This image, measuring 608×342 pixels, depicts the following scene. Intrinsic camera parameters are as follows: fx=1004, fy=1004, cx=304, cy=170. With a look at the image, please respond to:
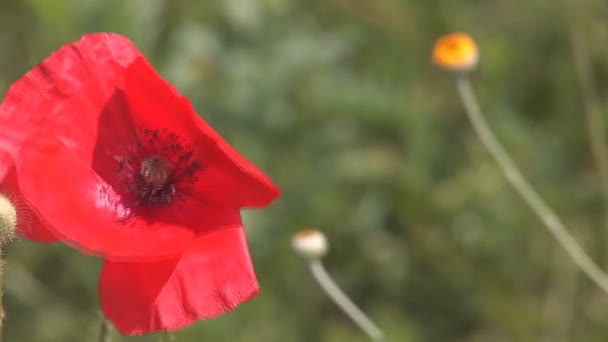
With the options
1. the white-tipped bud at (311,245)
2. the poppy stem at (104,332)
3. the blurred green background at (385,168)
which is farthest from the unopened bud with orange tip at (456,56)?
the poppy stem at (104,332)

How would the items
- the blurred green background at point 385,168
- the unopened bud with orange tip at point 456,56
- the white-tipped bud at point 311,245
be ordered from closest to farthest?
1. the white-tipped bud at point 311,245
2. the unopened bud with orange tip at point 456,56
3. the blurred green background at point 385,168

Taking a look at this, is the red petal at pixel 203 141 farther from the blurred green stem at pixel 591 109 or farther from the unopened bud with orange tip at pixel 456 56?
the blurred green stem at pixel 591 109

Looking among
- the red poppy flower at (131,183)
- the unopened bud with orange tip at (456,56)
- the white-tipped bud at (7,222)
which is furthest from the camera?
the unopened bud with orange tip at (456,56)

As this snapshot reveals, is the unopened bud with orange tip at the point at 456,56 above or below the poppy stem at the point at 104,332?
below

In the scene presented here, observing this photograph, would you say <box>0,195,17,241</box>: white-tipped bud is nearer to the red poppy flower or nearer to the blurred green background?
the red poppy flower

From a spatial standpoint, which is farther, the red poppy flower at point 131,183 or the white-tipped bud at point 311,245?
the white-tipped bud at point 311,245

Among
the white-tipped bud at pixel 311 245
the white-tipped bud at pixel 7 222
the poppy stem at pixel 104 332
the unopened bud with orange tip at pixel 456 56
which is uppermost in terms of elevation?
the white-tipped bud at pixel 7 222

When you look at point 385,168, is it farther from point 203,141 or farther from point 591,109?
point 203,141

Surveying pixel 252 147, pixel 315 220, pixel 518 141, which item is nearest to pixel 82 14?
pixel 252 147

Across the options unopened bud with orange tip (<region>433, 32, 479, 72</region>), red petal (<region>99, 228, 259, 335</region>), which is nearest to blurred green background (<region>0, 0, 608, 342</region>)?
unopened bud with orange tip (<region>433, 32, 479, 72</region>)
